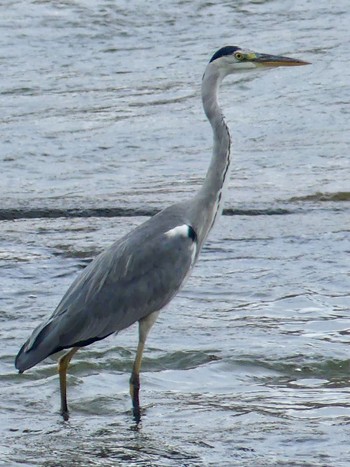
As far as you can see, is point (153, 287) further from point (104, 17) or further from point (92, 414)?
point (104, 17)

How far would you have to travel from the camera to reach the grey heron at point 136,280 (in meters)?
6.39

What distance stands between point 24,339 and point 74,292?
2.15 feet

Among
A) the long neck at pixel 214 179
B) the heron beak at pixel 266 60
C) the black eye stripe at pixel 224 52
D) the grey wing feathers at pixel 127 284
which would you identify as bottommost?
the grey wing feathers at pixel 127 284

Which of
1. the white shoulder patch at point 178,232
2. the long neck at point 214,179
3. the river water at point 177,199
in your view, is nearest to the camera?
the river water at point 177,199

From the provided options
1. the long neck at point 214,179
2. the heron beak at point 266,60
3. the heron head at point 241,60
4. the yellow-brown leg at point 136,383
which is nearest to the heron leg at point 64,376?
the yellow-brown leg at point 136,383

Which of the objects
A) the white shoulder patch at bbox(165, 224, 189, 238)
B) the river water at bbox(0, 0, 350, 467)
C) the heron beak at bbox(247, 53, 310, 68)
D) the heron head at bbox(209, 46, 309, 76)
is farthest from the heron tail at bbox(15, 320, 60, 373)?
the heron beak at bbox(247, 53, 310, 68)

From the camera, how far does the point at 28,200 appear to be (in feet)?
31.7

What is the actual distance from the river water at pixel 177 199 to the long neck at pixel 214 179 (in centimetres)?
67

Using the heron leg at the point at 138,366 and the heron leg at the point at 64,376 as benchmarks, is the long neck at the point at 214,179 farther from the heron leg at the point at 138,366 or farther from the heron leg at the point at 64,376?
the heron leg at the point at 64,376

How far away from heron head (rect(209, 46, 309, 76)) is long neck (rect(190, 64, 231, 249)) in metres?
0.22

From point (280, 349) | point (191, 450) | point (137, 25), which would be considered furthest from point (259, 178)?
point (137, 25)

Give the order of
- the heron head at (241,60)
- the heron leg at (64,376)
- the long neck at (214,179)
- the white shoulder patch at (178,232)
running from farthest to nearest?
the heron head at (241,60) < the long neck at (214,179) < the white shoulder patch at (178,232) < the heron leg at (64,376)

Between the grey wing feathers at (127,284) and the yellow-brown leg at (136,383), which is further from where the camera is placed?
the grey wing feathers at (127,284)

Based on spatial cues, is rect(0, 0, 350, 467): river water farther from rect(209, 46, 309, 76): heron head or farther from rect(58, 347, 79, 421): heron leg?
rect(209, 46, 309, 76): heron head
